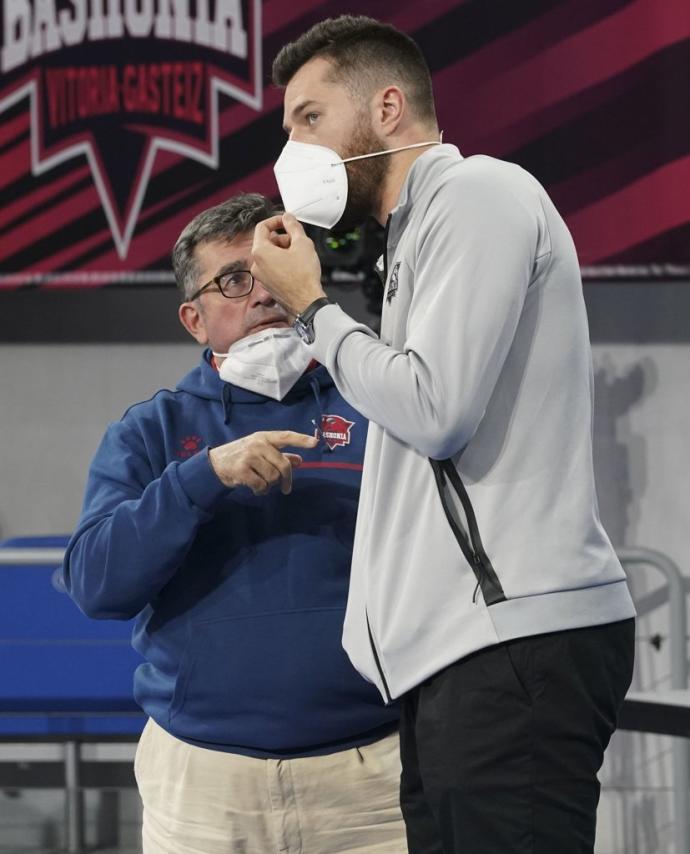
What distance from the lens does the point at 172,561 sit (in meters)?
1.71

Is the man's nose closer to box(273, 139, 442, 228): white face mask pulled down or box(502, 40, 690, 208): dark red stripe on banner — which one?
box(273, 139, 442, 228): white face mask pulled down

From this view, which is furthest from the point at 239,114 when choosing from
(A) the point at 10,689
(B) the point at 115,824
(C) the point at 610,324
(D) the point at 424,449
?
(D) the point at 424,449

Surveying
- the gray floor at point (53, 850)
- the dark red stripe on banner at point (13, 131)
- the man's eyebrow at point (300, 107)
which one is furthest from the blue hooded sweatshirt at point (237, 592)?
the dark red stripe on banner at point (13, 131)

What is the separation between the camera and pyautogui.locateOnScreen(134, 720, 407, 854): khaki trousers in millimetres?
1740

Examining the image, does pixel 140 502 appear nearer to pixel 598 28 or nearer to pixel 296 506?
pixel 296 506

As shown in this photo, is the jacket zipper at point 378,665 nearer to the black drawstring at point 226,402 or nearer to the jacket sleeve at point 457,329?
the jacket sleeve at point 457,329

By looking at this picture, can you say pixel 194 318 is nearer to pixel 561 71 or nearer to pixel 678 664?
pixel 678 664

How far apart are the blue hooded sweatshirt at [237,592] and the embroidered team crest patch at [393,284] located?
37 cm

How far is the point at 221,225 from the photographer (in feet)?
6.37

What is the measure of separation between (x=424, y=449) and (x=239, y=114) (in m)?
3.73

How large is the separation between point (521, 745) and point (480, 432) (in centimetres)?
33

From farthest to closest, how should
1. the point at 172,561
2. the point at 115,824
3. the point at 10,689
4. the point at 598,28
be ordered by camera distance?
the point at 598,28
the point at 10,689
the point at 115,824
the point at 172,561

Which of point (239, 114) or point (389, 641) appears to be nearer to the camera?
point (389, 641)

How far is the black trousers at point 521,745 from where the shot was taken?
132 cm
